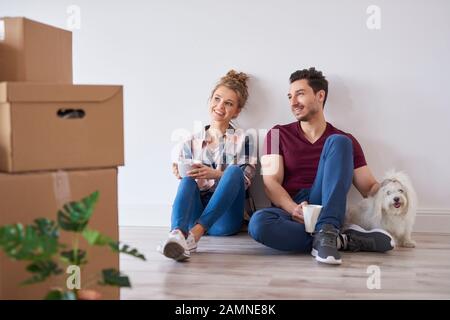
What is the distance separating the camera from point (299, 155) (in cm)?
290

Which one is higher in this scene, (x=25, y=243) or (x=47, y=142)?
(x=47, y=142)

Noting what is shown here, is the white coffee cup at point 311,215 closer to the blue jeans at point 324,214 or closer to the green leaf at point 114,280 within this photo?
the blue jeans at point 324,214

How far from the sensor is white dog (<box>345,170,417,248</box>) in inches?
103

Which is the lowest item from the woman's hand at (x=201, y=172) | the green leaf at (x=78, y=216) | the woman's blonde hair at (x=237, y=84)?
the woman's hand at (x=201, y=172)

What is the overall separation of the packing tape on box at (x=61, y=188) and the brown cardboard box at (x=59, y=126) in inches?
0.9

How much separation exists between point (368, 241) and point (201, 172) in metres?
0.79

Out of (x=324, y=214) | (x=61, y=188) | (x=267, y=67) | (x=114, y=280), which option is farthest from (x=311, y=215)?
(x=114, y=280)

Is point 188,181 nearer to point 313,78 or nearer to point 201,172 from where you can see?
point 201,172

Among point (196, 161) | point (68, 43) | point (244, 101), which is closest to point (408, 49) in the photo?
point (244, 101)

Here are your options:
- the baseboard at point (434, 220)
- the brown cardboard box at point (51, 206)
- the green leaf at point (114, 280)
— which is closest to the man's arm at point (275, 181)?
the baseboard at point (434, 220)

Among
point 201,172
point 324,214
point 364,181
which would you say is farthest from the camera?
point 364,181

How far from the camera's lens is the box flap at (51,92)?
1511 mm

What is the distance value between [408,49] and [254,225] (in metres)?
1.20

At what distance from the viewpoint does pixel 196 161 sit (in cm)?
298
